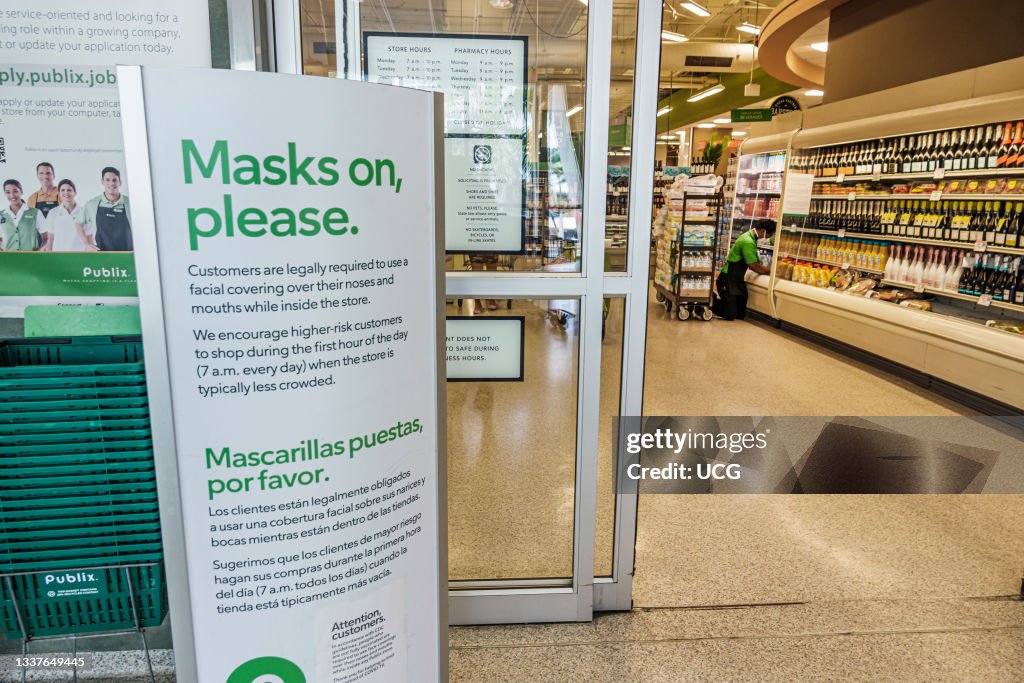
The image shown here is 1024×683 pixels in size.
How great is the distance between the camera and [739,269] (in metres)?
8.62

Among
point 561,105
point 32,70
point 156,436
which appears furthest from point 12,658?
point 561,105

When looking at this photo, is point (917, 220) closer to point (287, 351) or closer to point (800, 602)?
point (800, 602)

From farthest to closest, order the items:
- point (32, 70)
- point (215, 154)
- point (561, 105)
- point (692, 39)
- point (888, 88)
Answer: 1. point (692, 39)
2. point (888, 88)
3. point (561, 105)
4. point (32, 70)
5. point (215, 154)

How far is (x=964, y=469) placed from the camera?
394 centimetres

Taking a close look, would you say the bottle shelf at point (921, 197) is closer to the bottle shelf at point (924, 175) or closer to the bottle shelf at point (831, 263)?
the bottle shelf at point (924, 175)

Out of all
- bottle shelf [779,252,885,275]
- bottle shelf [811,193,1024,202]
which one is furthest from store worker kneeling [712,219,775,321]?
bottle shelf [811,193,1024,202]

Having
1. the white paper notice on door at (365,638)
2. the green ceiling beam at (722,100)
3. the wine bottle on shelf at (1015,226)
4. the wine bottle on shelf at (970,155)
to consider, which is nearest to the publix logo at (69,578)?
the white paper notice on door at (365,638)

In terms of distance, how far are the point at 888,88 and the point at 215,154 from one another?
7.12m

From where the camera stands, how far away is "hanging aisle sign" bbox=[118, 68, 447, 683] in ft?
3.54

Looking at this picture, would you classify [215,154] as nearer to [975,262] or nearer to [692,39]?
[975,262]

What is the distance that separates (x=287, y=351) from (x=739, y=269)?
8236mm

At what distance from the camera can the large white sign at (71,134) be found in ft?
5.79
